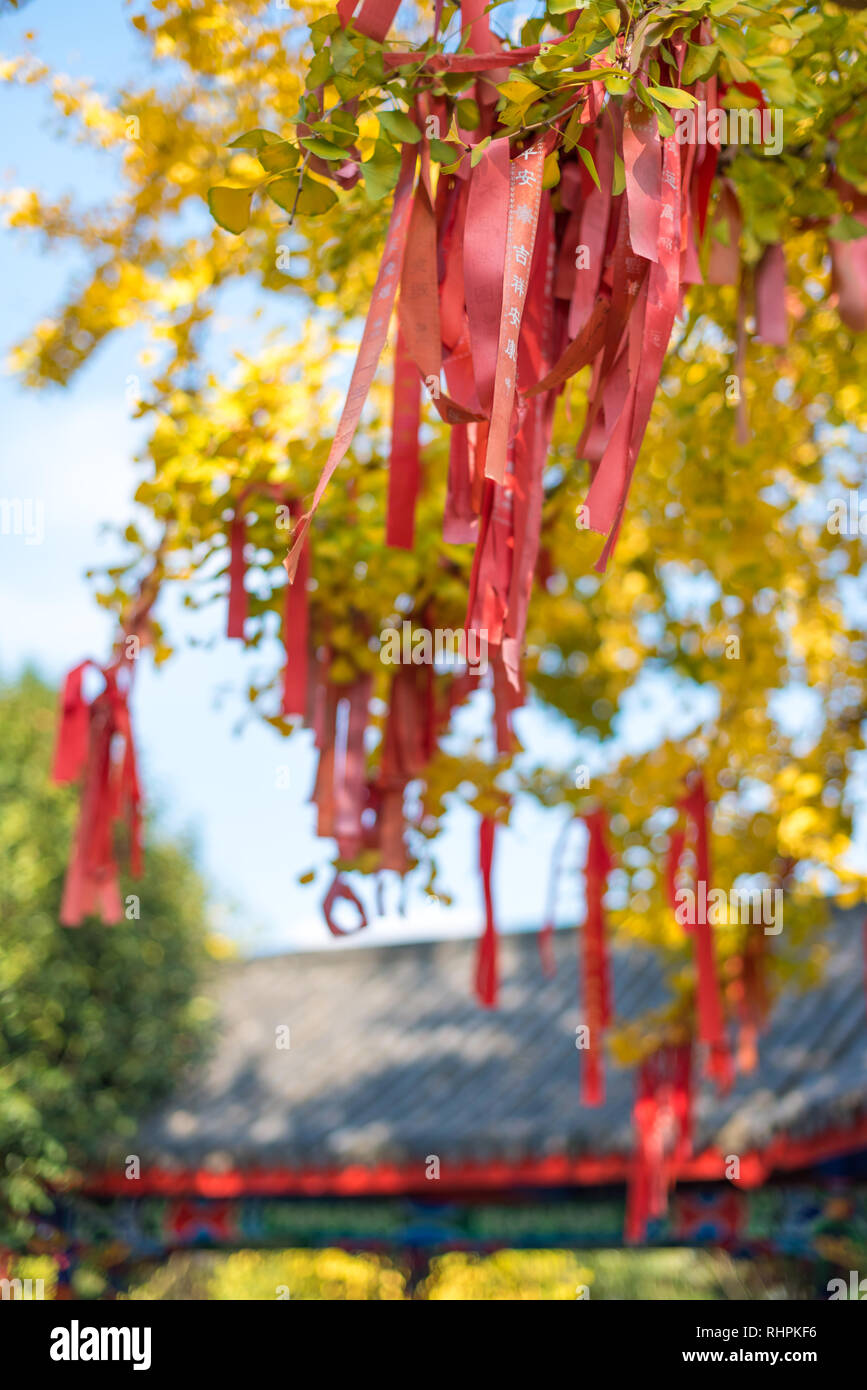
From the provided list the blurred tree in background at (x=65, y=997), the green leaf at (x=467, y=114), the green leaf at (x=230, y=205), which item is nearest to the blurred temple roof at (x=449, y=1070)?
the blurred tree in background at (x=65, y=997)

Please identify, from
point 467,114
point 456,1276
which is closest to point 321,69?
point 467,114

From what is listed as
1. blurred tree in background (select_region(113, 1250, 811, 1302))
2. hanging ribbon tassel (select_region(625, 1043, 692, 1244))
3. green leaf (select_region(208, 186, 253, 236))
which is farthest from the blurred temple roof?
green leaf (select_region(208, 186, 253, 236))

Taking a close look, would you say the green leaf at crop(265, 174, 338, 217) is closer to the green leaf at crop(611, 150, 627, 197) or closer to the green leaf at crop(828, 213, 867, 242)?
the green leaf at crop(611, 150, 627, 197)

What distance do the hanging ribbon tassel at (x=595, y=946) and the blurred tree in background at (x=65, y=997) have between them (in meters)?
4.14

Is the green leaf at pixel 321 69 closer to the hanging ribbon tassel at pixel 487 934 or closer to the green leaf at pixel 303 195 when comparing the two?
the green leaf at pixel 303 195

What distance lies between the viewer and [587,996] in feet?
14.0

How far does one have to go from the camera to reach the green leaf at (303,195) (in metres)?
1.69

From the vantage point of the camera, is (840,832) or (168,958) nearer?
(840,832)

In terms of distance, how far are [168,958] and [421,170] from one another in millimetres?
7556

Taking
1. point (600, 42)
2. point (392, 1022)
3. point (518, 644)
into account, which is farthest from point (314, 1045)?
point (600, 42)

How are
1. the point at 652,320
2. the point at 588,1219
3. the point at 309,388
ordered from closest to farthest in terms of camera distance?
the point at 652,320 < the point at 309,388 < the point at 588,1219

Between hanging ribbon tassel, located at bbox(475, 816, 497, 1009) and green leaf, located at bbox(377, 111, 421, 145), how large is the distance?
198 cm

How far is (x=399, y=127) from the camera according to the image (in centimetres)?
165
